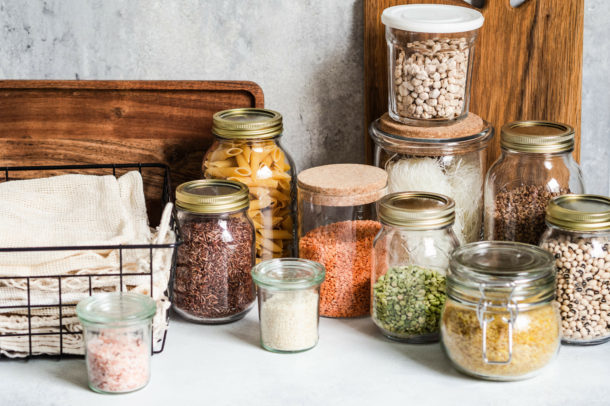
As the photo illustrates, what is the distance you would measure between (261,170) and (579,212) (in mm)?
466

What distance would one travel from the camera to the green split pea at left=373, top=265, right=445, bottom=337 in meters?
1.03

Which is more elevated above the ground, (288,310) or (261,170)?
(261,170)

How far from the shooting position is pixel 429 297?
1024 millimetres

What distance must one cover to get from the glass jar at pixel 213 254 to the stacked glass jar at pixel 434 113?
0.26 m

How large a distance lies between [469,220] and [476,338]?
1.07ft

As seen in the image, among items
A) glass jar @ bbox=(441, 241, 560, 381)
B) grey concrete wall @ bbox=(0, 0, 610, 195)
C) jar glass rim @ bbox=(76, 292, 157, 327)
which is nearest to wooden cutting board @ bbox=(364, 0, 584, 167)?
grey concrete wall @ bbox=(0, 0, 610, 195)

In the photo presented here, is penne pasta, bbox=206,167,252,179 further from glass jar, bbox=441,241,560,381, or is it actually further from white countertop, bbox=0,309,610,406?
glass jar, bbox=441,241,560,381

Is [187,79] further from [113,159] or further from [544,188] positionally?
[544,188]

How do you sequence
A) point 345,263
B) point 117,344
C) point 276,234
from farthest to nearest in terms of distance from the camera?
point 276,234
point 345,263
point 117,344

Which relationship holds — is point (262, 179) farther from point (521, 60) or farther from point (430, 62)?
point (521, 60)

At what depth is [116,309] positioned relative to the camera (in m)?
0.94

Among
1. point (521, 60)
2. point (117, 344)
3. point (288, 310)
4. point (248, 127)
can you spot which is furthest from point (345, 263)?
point (521, 60)

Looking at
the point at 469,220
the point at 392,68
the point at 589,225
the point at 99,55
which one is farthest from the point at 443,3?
the point at 99,55

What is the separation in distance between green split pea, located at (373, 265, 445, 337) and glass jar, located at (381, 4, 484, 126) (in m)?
0.26
